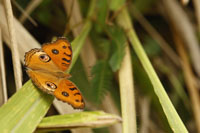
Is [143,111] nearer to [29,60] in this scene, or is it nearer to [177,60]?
[177,60]

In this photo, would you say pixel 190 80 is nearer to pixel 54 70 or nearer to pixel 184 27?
pixel 184 27

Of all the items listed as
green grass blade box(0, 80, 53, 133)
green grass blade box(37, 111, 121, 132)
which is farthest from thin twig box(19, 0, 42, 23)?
green grass blade box(37, 111, 121, 132)

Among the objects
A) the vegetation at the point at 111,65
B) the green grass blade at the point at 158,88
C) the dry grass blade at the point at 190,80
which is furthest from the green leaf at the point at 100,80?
the dry grass blade at the point at 190,80

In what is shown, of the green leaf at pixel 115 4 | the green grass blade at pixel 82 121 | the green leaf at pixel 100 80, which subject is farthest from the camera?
the green leaf at pixel 115 4

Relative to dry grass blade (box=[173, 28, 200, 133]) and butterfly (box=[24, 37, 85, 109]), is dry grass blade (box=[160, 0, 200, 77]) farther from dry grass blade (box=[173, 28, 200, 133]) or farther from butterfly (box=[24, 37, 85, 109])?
butterfly (box=[24, 37, 85, 109])

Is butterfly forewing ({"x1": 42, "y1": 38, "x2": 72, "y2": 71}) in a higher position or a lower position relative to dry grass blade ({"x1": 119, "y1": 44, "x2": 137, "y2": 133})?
higher

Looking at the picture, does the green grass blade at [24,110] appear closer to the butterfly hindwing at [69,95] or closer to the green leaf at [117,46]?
the butterfly hindwing at [69,95]
